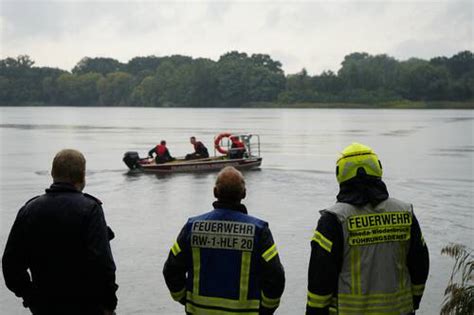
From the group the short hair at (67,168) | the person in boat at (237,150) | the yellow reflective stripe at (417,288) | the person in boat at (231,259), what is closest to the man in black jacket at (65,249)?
the short hair at (67,168)

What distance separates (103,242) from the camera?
14.7ft

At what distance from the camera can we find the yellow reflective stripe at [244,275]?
14.6ft

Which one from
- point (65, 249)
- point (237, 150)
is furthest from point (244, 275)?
point (237, 150)

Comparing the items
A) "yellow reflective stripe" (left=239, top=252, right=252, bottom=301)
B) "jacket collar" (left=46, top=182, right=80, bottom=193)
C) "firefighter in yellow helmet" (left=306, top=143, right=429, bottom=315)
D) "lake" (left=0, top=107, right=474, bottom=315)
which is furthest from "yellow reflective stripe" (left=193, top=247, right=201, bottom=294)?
"lake" (left=0, top=107, right=474, bottom=315)

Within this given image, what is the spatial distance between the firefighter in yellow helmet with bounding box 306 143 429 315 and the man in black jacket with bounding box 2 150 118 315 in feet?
4.19

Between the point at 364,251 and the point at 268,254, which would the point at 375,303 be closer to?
the point at 364,251

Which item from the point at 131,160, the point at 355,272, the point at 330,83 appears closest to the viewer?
the point at 355,272

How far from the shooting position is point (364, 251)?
425cm

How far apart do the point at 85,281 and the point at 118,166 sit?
3076cm

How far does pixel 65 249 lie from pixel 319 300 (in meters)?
1.56

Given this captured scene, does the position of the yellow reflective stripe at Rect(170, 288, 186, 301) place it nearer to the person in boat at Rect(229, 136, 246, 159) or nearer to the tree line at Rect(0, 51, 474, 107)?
the person in boat at Rect(229, 136, 246, 159)

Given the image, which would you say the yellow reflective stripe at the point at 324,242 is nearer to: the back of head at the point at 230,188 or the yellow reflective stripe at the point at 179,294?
the back of head at the point at 230,188

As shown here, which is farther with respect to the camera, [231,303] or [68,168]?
[68,168]

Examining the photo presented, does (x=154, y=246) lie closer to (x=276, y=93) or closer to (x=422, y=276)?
(x=422, y=276)
